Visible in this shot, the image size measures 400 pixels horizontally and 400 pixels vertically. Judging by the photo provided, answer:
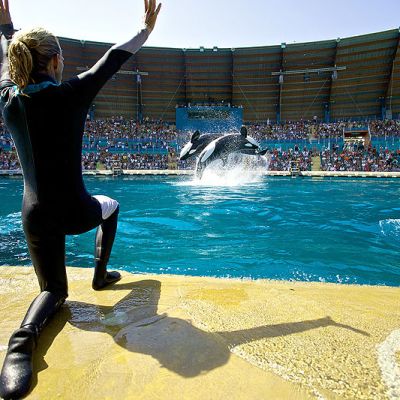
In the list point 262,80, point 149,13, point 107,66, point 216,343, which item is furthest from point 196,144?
point 262,80

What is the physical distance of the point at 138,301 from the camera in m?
1.95

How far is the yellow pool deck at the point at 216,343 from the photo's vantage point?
115 centimetres

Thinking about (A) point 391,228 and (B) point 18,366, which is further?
(A) point 391,228

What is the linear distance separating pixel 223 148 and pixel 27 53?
13.2m

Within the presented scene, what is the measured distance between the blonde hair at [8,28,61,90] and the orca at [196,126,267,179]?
1252 centimetres

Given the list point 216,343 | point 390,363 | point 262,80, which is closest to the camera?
point 390,363

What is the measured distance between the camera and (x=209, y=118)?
3262 cm

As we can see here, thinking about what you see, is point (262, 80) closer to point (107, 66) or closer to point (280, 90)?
point (280, 90)

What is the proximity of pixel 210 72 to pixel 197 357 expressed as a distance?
33417mm

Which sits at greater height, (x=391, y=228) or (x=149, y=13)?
(x=149, y=13)

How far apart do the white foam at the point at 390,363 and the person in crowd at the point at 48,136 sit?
1394 mm

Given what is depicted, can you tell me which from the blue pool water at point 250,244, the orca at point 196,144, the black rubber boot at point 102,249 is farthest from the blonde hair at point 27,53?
the orca at point 196,144

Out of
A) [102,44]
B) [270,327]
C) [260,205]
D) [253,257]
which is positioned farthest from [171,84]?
[270,327]

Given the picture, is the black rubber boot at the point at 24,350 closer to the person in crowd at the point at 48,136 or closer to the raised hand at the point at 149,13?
the person in crowd at the point at 48,136
